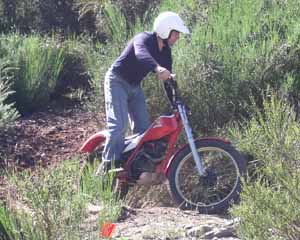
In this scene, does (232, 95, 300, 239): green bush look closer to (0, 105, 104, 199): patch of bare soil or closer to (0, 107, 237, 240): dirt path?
(0, 107, 237, 240): dirt path

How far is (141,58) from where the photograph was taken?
8.02 meters

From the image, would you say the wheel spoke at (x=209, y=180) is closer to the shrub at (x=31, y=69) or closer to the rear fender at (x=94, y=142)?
the rear fender at (x=94, y=142)

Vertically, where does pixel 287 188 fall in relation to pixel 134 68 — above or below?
below

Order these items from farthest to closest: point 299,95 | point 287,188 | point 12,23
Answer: point 12,23, point 299,95, point 287,188

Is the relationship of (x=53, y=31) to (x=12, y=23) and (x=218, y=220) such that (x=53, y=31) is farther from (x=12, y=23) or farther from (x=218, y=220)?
(x=218, y=220)

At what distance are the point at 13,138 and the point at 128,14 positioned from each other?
133 inches

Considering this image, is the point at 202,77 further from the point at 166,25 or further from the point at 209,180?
the point at 209,180

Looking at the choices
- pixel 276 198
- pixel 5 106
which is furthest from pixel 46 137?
pixel 276 198

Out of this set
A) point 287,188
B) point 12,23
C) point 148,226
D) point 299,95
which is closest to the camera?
point 287,188

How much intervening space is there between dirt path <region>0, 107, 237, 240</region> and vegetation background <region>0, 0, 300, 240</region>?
0.27 meters

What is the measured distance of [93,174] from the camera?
27.2ft

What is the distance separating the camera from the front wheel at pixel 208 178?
8148 millimetres

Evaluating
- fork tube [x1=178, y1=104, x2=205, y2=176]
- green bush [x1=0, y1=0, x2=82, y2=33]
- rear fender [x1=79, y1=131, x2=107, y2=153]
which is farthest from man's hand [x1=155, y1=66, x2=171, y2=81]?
green bush [x1=0, y1=0, x2=82, y2=33]

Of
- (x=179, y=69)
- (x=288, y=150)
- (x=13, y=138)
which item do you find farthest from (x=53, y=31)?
(x=288, y=150)
